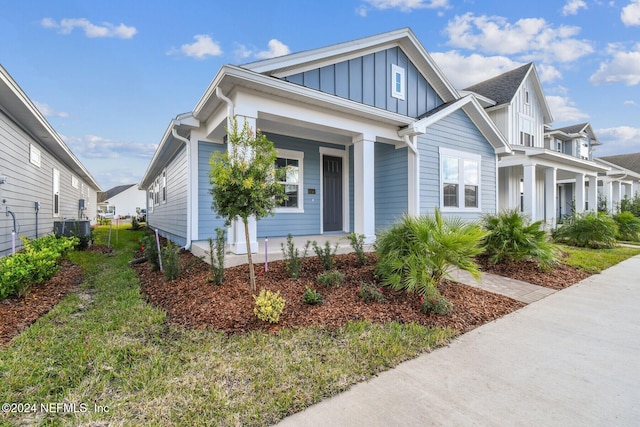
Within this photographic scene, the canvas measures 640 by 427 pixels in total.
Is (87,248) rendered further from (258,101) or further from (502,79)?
(502,79)

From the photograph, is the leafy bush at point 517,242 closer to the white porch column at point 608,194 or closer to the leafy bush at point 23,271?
the leafy bush at point 23,271

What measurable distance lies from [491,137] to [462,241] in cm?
651

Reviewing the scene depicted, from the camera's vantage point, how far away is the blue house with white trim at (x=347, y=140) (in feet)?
19.5

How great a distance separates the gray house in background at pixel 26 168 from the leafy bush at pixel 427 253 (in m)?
6.48

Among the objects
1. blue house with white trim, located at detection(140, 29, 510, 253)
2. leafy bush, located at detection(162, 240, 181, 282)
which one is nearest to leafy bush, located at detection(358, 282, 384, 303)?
blue house with white trim, located at detection(140, 29, 510, 253)

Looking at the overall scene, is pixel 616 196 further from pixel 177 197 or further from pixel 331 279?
pixel 177 197

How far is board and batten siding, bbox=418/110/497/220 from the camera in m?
7.71

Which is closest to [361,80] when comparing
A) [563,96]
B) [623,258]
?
[623,258]

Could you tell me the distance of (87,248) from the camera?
361 inches

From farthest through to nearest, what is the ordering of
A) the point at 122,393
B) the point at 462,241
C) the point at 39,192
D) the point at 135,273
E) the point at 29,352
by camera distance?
the point at 39,192 → the point at 135,273 → the point at 462,241 → the point at 29,352 → the point at 122,393

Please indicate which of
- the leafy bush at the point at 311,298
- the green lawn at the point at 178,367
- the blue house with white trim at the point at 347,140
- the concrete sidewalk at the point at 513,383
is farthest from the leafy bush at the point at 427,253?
the blue house with white trim at the point at 347,140

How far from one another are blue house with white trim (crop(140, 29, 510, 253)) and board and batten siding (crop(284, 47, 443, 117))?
1.1 inches

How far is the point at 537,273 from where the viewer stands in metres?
5.85

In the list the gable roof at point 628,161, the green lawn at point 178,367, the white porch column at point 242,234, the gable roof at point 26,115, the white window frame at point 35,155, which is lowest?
the green lawn at point 178,367
